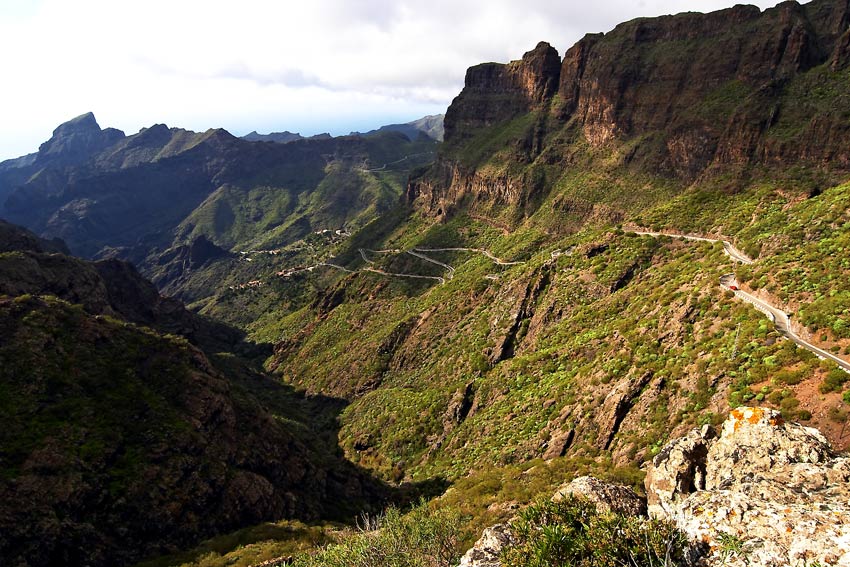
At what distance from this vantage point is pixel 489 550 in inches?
629

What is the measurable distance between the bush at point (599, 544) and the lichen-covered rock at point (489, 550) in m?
0.78

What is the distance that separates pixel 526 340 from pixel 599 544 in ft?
157

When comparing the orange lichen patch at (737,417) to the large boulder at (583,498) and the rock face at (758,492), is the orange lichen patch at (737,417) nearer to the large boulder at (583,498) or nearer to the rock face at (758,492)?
the rock face at (758,492)

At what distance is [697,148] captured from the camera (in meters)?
72.4

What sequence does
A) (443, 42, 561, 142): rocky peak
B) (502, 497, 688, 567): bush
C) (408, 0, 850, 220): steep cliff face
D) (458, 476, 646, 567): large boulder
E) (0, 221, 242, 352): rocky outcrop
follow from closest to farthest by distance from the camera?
1. (502, 497, 688, 567): bush
2. (458, 476, 646, 567): large boulder
3. (408, 0, 850, 220): steep cliff face
4. (0, 221, 242, 352): rocky outcrop
5. (443, 42, 561, 142): rocky peak

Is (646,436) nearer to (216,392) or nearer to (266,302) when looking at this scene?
(216,392)

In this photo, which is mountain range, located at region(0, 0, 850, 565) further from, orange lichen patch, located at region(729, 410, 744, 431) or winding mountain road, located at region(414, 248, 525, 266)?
orange lichen patch, located at region(729, 410, 744, 431)

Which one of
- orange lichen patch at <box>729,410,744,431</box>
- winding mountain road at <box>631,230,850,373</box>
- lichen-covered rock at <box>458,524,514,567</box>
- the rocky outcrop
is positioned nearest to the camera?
lichen-covered rock at <box>458,524,514,567</box>

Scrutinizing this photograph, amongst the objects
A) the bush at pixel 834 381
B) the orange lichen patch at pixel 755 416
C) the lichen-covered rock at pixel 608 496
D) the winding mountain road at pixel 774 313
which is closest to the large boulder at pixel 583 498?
the lichen-covered rock at pixel 608 496

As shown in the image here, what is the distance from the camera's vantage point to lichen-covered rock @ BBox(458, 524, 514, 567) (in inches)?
606

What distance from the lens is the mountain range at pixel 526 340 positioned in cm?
3164

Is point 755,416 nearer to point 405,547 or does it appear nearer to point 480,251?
point 405,547

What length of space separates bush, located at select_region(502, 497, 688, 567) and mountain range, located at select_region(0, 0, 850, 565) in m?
8.25

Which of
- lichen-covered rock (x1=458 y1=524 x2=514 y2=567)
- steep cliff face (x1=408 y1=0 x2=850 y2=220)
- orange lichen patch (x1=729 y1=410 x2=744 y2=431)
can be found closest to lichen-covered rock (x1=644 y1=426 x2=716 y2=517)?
orange lichen patch (x1=729 y1=410 x2=744 y2=431)
